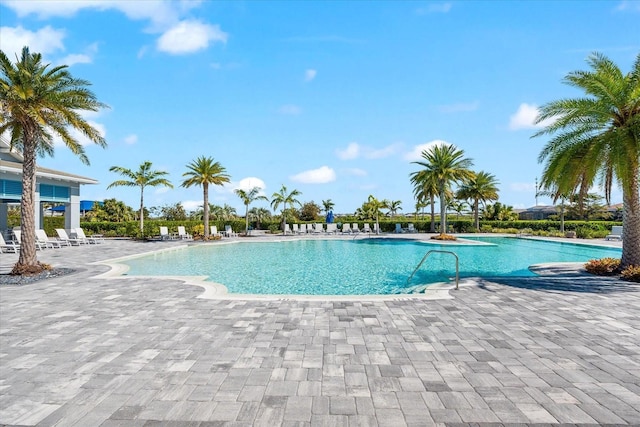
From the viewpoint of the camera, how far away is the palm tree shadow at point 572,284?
8.28m

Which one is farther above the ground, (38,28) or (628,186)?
(38,28)

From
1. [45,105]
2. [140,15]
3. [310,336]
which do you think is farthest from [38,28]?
[310,336]

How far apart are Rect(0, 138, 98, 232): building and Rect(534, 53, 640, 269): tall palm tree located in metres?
24.3

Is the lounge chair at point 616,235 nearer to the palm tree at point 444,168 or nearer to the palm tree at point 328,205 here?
the palm tree at point 444,168

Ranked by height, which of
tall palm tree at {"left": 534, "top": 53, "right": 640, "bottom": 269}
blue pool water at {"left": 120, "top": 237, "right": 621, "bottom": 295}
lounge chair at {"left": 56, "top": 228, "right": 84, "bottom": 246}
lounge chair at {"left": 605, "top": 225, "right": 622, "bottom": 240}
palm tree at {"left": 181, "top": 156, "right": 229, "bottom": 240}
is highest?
palm tree at {"left": 181, "top": 156, "right": 229, "bottom": 240}

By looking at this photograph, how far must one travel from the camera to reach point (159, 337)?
517 centimetres

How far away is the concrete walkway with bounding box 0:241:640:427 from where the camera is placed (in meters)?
3.18

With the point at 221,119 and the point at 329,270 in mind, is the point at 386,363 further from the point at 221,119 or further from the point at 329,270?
the point at 221,119

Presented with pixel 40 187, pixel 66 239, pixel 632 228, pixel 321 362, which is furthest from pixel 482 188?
pixel 40 187

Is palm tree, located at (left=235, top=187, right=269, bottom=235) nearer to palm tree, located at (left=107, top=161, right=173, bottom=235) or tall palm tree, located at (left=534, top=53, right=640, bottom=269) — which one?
palm tree, located at (left=107, top=161, right=173, bottom=235)

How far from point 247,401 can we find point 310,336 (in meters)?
1.88

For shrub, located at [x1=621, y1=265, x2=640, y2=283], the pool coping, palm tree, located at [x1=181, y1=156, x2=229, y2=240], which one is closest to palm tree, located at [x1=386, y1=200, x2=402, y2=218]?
palm tree, located at [x1=181, y1=156, x2=229, y2=240]

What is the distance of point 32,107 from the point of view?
10.2 m

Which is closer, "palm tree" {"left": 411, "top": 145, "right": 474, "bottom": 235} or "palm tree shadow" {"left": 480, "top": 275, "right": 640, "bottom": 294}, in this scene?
"palm tree shadow" {"left": 480, "top": 275, "right": 640, "bottom": 294}
